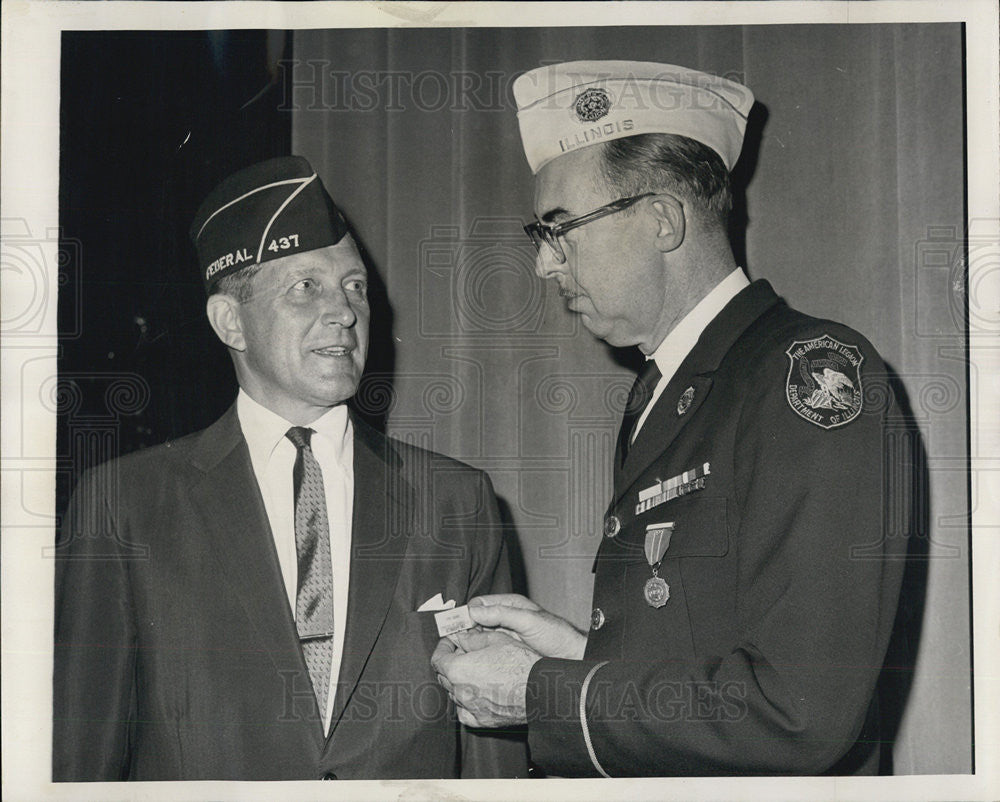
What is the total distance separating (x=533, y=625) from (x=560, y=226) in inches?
31.8

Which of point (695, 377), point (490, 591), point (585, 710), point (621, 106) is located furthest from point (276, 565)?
point (621, 106)

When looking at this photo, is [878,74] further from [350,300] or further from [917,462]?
[350,300]

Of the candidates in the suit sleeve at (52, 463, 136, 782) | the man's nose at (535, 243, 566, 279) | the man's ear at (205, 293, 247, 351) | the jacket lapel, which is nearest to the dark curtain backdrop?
the man's nose at (535, 243, 566, 279)

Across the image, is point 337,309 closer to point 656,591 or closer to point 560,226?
point 560,226

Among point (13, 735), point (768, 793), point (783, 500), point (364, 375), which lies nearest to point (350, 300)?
point (364, 375)

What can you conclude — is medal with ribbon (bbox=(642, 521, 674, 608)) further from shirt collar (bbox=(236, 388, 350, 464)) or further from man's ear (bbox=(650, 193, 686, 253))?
shirt collar (bbox=(236, 388, 350, 464))

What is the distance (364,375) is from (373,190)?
1.28ft

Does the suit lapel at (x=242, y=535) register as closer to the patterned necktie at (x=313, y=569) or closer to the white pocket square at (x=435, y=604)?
the patterned necktie at (x=313, y=569)

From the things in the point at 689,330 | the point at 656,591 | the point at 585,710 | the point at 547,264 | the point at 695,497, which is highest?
the point at 547,264

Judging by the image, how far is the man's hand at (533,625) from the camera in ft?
7.72

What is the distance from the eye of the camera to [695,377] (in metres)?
2.28

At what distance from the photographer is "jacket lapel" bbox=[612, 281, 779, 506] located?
2.27m

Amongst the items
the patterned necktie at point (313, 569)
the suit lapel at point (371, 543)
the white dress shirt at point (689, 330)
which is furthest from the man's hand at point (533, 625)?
the white dress shirt at point (689, 330)

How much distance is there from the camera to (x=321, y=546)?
2396 millimetres
